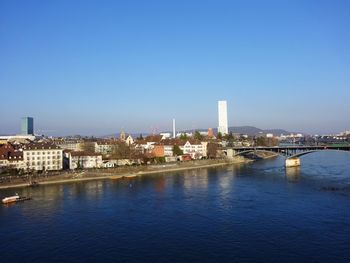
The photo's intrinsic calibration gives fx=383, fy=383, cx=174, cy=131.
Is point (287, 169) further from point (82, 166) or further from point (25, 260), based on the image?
point (25, 260)

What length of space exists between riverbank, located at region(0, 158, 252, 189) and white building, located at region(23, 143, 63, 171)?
359 centimetres

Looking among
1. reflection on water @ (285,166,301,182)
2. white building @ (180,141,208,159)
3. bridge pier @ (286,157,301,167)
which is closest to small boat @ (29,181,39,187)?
reflection on water @ (285,166,301,182)

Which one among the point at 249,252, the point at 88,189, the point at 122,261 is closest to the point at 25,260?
the point at 122,261

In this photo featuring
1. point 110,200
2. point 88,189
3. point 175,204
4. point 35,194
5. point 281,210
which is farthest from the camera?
point 88,189

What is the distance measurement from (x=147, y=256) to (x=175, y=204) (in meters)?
6.79

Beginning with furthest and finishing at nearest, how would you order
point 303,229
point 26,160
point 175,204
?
point 26,160 < point 175,204 < point 303,229

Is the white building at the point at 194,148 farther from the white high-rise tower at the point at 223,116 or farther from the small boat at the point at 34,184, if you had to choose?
the white high-rise tower at the point at 223,116

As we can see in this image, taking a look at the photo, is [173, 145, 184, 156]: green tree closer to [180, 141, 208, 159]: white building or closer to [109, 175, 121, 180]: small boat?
[180, 141, 208, 159]: white building

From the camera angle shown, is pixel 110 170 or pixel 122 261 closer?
pixel 122 261

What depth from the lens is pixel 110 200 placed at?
19.0 meters

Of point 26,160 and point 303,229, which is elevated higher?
point 26,160

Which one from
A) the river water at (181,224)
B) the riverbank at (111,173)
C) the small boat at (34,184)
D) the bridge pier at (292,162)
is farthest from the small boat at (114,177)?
the bridge pier at (292,162)

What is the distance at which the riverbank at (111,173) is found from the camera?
998 inches

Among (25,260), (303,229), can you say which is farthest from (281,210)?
(25,260)
